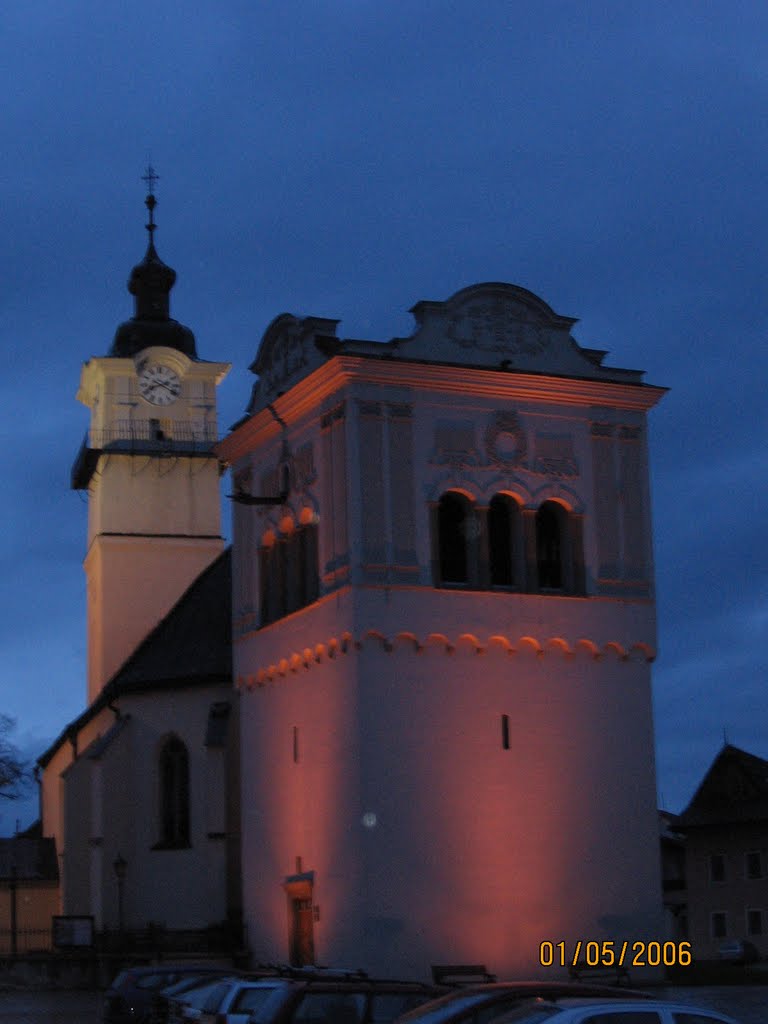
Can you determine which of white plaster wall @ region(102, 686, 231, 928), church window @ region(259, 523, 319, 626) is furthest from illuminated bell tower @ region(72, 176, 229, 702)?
church window @ region(259, 523, 319, 626)

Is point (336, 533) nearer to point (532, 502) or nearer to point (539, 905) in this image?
point (532, 502)

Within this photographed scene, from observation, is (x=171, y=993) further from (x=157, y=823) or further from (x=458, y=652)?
(x=157, y=823)

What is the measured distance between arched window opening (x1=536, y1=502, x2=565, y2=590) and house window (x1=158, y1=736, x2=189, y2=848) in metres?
11.5

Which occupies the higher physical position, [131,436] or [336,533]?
[131,436]

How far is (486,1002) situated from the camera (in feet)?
57.4

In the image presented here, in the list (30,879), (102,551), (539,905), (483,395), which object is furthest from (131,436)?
(539,905)

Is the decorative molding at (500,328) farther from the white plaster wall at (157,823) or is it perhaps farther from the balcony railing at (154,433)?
the balcony railing at (154,433)

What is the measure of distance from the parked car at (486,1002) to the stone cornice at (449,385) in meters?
21.1

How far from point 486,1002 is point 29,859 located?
1794 inches

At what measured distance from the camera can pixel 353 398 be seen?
1487 inches

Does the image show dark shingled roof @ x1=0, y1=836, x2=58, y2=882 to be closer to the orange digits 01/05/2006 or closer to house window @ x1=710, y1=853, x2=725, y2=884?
house window @ x1=710, y1=853, x2=725, y2=884

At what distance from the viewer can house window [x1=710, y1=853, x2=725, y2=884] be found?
67.4 metres

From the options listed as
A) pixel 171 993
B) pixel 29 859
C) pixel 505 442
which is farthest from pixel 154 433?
pixel 171 993

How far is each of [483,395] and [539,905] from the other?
10891mm
